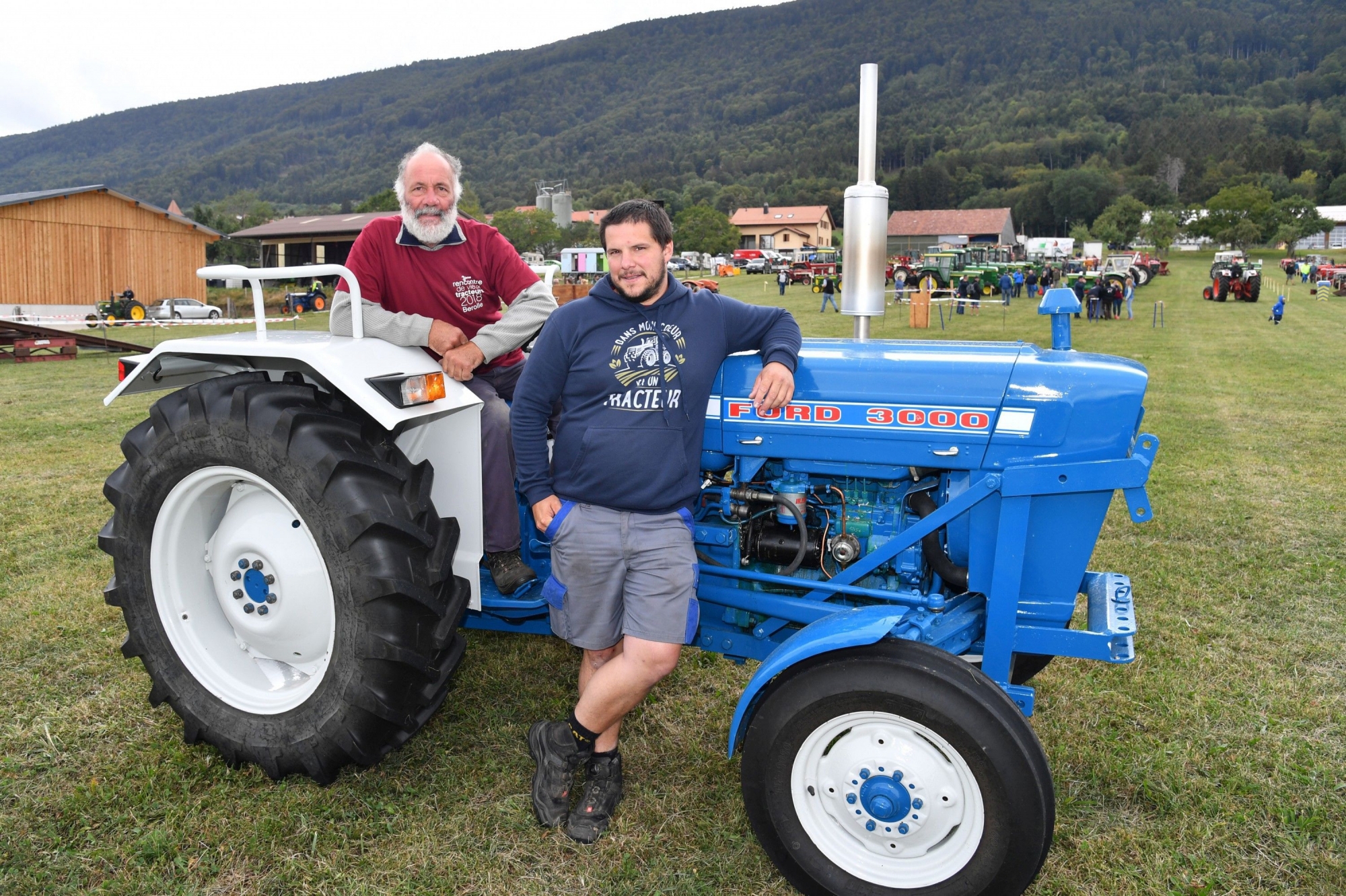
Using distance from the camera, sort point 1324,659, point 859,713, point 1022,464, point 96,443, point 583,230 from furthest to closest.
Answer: point 583,230
point 96,443
point 1324,659
point 1022,464
point 859,713

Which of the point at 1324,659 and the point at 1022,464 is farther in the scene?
the point at 1324,659

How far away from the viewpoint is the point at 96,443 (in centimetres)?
789

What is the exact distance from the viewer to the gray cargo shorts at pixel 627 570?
8.23 feet

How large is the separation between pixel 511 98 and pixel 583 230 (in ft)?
386

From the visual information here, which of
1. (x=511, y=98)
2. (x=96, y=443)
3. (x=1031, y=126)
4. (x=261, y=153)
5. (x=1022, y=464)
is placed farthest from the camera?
(x=511, y=98)

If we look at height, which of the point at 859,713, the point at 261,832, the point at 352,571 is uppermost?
the point at 352,571

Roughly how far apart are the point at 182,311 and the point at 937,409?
2999 cm

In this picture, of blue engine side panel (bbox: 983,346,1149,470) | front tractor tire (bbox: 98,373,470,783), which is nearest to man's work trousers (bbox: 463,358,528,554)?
front tractor tire (bbox: 98,373,470,783)

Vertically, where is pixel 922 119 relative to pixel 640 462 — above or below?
above

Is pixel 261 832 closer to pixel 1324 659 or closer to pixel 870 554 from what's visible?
pixel 870 554

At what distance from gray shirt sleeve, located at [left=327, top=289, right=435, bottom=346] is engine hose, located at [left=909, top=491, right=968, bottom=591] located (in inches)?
67.0

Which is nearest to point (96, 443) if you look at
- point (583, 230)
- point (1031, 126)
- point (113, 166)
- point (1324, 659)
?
point (1324, 659)

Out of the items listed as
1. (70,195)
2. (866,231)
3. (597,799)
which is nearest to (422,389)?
(597,799)

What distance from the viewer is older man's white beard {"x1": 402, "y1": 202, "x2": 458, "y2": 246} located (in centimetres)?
325
